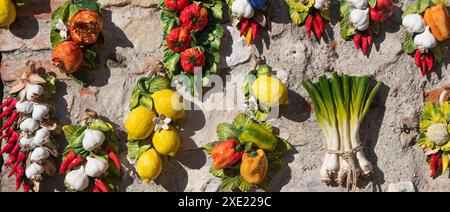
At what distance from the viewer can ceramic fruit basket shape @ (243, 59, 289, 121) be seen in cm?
189

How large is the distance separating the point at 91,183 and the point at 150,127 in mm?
263

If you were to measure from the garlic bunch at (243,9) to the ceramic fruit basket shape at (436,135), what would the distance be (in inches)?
23.9

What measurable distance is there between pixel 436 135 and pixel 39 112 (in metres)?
1.20

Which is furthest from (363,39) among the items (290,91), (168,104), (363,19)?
(168,104)

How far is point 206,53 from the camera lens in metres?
1.99

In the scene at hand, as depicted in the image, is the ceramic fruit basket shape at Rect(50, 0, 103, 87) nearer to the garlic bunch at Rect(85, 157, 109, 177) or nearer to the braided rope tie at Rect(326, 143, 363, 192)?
the garlic bunch at Rect(85, 157, 109, 177)

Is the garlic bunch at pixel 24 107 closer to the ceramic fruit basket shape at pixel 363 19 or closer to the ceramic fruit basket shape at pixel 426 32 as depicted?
the ceramic fruit basket shape at pixel 363 19

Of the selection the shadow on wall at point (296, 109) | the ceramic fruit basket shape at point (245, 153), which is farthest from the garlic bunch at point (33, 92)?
the shadow on wall at point (296, 109)

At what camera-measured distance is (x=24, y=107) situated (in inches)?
77.5

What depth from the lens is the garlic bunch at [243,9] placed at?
1928 mm

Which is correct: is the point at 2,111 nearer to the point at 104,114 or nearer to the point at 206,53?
the point at 104,114

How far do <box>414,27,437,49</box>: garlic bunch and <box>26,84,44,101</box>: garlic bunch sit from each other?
1.16 meters

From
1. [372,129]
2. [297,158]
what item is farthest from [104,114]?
[372,129]

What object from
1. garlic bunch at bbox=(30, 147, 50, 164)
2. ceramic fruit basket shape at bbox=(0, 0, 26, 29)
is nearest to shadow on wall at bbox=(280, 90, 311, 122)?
garlic bunch at bbox=(30, 147, 50, 164)
